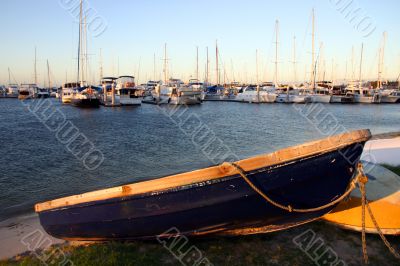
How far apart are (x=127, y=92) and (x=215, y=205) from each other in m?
59.6

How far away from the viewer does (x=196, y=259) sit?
5.24 meters

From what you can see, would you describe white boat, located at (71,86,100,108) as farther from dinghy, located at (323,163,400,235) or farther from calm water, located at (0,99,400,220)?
dinghy, located at (323,163,400,235)

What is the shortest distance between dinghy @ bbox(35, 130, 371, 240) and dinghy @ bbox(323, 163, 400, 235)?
66cm

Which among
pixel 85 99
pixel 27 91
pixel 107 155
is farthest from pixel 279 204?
pixel 27 91

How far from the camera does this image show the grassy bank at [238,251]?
5109 mm

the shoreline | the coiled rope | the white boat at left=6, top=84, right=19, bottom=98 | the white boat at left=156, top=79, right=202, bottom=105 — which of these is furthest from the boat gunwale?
the white boat at left=6, top=84, right=19, bottom=98

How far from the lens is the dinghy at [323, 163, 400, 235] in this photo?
570cm

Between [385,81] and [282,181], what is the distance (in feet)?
345

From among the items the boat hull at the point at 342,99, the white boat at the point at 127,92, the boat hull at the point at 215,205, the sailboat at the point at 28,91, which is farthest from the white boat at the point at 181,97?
the boat hull at the point at 215,205

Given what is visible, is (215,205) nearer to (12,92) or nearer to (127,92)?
(127,92)

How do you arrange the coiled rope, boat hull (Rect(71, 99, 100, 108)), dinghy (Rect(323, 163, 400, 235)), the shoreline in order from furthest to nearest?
boat hull (Rect(71, 99, 100, 108))
the shoreline
dinghy (Rect(323, 163, 400, 235))
the coiled rope

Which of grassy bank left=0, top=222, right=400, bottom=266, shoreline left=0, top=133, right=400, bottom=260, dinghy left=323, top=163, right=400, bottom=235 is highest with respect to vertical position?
dinghy left=323, top=163, right=400, bottom=235

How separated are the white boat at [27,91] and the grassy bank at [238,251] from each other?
82.3 metres

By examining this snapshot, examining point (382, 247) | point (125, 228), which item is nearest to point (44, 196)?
point (125, 228)
